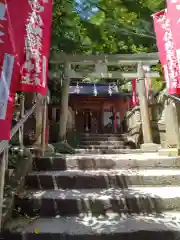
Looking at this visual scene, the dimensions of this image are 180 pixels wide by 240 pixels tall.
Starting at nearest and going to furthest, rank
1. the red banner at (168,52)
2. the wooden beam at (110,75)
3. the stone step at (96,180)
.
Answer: the stone step at (96,180), the red banner at (168,52), the wooden beam at (110,75)

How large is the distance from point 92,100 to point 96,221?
1542cm

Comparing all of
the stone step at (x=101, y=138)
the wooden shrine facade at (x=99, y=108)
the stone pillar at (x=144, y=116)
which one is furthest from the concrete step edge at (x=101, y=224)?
the wooden shrine facade at (x=99, y=108)

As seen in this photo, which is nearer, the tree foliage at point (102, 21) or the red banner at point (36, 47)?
the red banner at point (36, 47)

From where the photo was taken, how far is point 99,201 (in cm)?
306

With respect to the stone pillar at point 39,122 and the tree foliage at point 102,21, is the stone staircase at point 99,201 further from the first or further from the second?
the tree foliage at point 102,21

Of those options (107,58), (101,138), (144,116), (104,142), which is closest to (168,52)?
(144,116)

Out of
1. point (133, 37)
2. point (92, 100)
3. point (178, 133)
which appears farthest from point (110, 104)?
point (178, 133)

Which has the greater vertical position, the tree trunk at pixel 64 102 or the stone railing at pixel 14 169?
the tree trunk at pixel 64 102

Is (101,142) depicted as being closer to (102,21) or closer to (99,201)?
(102,21)

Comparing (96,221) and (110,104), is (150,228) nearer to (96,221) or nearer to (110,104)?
(96,221)

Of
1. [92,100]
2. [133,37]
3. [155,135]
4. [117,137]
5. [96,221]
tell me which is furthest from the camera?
[92,100]

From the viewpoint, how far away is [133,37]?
26.2 ft

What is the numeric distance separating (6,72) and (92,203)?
6.92ft

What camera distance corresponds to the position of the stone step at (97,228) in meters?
2.43
